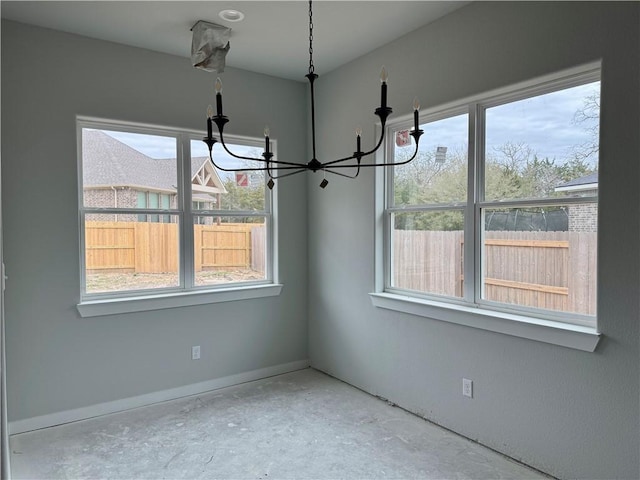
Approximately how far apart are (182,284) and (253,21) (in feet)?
6.80

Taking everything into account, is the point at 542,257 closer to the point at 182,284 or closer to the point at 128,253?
the point at 182,284

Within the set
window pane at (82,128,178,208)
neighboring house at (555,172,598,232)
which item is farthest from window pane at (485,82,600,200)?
window pane at (82,128,178,208)

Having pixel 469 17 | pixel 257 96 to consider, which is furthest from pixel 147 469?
pixel 469 17

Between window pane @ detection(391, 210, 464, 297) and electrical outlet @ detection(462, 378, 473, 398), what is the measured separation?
0.56 metres

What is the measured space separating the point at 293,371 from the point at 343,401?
2.70 feet

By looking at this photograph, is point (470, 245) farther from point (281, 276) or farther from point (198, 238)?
point (198, 238)

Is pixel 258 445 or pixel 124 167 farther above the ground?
pixel 124 167

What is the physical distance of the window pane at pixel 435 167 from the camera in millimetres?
2873

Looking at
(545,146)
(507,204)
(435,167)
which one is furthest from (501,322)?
(435,167)

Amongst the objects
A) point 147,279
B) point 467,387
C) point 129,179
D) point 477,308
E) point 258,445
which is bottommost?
point 258,445

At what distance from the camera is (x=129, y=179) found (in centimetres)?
329

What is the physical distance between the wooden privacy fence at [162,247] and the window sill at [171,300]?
214 millimetres

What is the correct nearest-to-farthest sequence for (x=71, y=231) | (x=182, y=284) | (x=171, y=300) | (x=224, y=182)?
(x=71, y=231) → (x=171, y=300) → (x=182, y=284) → (x=224, y=182)

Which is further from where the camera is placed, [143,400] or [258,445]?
[143,400]
